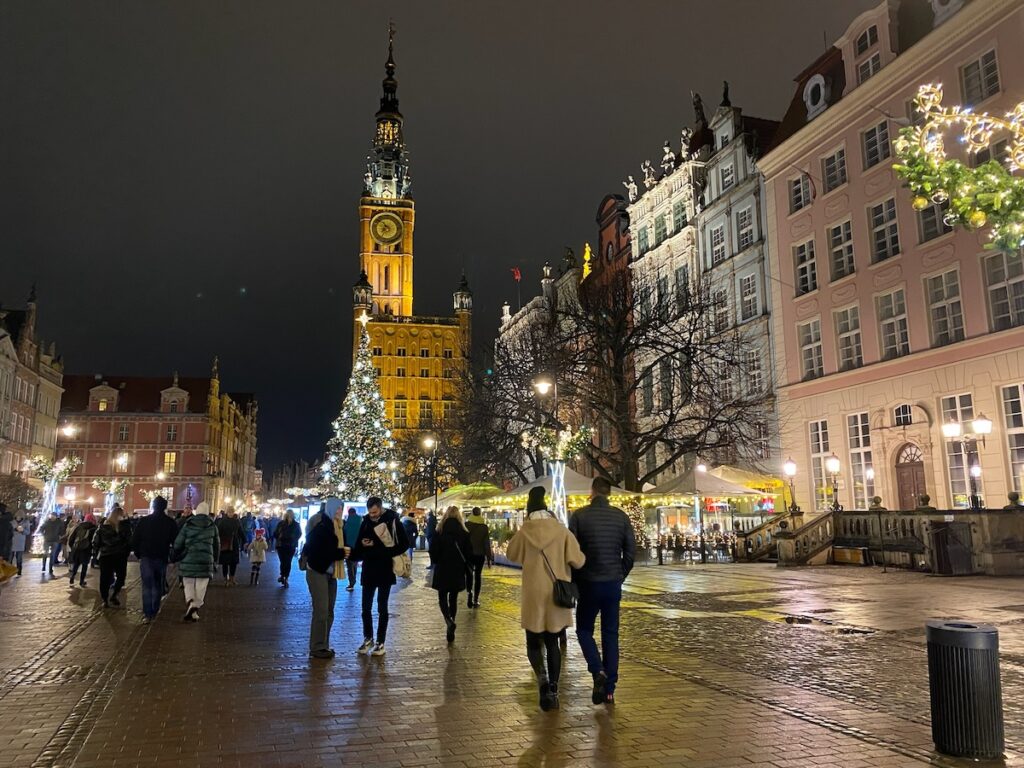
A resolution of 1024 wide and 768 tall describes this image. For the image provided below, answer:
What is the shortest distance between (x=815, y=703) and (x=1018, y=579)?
1419 cm

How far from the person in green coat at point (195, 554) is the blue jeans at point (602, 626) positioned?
311 inches

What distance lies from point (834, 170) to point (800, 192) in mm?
2109

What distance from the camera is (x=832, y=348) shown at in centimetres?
3052

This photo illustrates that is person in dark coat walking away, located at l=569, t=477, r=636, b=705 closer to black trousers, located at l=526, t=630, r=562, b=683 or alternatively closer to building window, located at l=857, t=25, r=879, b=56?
black trousers, located at l=526, t=630, r=562, b=683

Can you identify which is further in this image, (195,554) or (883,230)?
(883,230)

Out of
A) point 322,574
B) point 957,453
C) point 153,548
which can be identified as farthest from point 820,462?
point 322,574

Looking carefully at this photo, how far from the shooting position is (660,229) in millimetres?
45312

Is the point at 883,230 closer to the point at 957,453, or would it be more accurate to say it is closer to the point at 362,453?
the point at 957,453

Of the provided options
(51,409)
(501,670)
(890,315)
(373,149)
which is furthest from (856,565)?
(373,149)

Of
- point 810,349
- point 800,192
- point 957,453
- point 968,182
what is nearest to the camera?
point 968,182

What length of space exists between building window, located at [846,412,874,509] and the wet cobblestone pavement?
582 inches

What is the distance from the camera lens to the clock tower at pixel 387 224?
120000 mm

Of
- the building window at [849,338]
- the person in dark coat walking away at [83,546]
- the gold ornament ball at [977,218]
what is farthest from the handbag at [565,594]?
the building window at [849,338]

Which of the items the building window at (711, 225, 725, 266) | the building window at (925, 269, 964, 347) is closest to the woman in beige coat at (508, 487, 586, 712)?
the building window at (925, 269, 964, 347)
